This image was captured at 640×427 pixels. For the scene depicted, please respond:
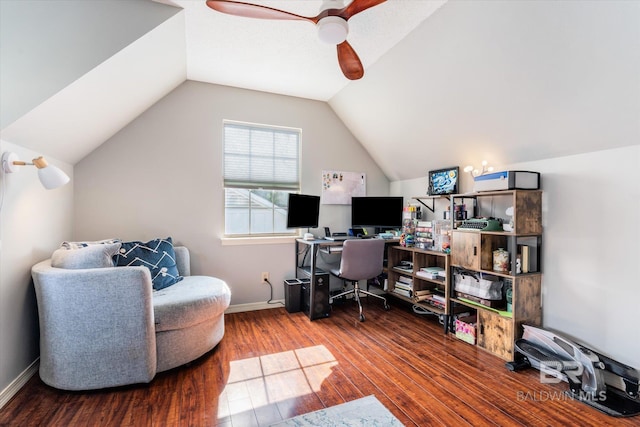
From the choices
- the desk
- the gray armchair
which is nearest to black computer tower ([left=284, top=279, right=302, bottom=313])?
the desk

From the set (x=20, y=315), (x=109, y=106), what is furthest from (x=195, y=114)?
(x=20, y=315)

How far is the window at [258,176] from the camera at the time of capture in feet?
11.1

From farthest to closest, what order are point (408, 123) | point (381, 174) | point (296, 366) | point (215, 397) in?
point (381, 174)
point (408, 123)
point (296, 366)
point (215, 397)

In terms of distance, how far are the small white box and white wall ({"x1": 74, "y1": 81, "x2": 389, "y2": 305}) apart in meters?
1.94

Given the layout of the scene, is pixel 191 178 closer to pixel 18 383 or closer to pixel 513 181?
pixel 18 383

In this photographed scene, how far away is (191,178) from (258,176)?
736 millimetres

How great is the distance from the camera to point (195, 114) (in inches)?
125

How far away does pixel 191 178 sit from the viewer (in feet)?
10.4

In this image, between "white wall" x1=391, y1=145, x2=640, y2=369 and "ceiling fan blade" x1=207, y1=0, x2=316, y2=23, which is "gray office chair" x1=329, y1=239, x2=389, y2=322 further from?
"ceiling fan blade" x1=207, y1=0, x2=316, y2=23

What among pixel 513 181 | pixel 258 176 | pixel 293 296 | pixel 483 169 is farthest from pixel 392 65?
pixel 293 296

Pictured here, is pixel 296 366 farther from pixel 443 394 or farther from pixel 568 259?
pixel 568 259

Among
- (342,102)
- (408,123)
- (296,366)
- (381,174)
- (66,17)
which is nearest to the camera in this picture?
(66,17)

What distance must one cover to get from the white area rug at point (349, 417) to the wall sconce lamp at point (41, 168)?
1914 mm

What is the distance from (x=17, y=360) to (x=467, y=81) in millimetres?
3741
